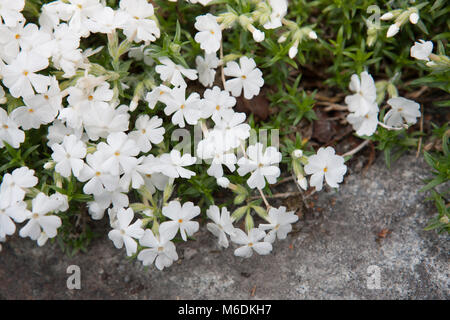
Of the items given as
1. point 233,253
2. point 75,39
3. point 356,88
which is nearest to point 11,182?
point 75,39

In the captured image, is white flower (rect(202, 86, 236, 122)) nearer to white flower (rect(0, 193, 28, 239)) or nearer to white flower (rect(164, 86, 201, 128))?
white flower (rect(164, 86, 201, 128))

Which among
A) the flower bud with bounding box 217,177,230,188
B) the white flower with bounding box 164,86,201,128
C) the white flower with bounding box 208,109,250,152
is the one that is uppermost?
the white flower with bounding box 164,86,201,128

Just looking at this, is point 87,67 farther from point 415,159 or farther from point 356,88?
point 415,159

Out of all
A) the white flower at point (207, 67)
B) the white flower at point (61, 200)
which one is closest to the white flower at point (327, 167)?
the white flower at point (207, 67)

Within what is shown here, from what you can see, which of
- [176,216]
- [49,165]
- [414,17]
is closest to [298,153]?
[176,216]

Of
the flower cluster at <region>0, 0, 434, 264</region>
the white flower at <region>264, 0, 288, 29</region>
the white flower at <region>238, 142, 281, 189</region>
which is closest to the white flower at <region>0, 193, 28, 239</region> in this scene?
the flower cluster at <region>0, 0, 434, 264</region>

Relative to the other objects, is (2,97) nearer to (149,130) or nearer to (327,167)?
(149,130)
